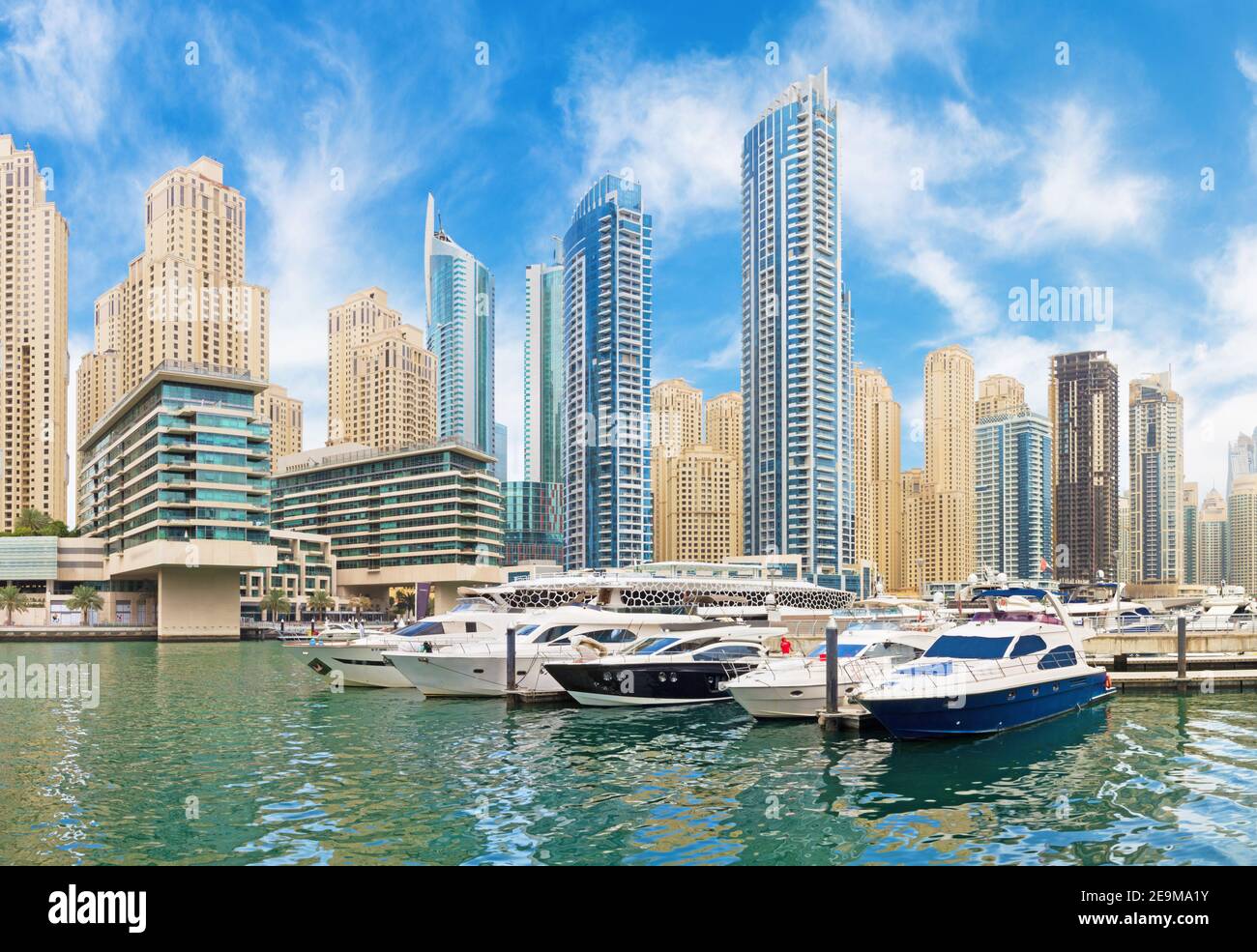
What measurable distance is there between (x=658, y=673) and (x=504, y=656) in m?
7.23

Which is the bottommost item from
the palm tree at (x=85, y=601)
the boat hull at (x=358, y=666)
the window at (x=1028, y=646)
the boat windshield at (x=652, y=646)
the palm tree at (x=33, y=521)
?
the palm tree at (x=85, y=601)

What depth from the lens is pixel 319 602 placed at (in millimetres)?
157375

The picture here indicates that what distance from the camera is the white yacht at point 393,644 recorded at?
143ft

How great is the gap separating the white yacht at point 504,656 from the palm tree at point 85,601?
107 metres

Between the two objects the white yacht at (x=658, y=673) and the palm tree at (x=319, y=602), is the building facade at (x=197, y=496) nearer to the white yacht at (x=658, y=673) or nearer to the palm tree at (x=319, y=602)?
the palm tree at (x=319, y=602)

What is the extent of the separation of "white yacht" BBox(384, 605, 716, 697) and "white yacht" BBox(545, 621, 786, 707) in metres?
1.46

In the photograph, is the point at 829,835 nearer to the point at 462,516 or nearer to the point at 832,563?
the point at 462,516

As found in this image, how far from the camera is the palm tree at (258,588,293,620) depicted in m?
149

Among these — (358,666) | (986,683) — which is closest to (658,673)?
(986,683)

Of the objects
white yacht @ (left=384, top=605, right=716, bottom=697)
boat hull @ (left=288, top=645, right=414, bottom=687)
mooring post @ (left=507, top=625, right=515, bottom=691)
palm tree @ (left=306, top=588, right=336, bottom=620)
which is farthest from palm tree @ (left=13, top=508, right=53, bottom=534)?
mooring post @ (left=507, top=625, right=515, bottom=691)

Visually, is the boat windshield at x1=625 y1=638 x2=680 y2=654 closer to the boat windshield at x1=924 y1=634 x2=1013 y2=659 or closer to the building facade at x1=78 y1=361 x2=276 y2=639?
the boat windshield at x1=924 y1=634 x2=1013 y2=659

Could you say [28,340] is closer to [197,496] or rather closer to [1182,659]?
[197,496]

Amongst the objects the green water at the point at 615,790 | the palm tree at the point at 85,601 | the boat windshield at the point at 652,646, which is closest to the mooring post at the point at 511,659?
the green water at the point at 615,790
